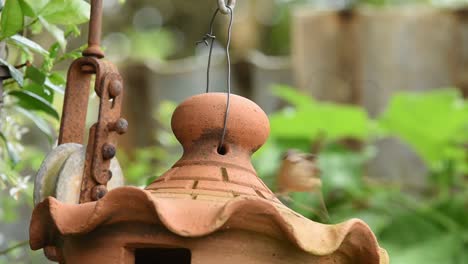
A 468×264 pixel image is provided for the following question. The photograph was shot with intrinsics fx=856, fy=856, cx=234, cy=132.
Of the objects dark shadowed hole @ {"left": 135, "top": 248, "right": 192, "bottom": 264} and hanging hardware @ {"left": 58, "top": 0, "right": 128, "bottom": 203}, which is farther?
dark shadowed hole @ {"left": 135, "top": 248, "right": 192, "bottom": 264}

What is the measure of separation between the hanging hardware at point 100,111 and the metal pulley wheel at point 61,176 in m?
0.01

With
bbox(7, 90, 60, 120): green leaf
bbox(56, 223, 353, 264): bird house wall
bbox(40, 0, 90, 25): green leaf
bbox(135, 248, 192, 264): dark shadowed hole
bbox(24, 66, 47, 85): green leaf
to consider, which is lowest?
bbox(135, 248, 192, 264): dark shadowed hole

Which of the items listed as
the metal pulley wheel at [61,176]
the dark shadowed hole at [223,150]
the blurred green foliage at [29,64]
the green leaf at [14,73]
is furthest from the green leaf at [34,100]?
the dark shadowed hole at [223,150]

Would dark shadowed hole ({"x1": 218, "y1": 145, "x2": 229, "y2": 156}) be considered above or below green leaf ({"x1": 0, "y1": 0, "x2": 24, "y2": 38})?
below

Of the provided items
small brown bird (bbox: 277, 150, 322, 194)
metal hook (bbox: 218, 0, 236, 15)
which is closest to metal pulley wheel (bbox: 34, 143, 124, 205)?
metal hook (bbox: 218, 0, 236, 15)

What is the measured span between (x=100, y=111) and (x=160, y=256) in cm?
24

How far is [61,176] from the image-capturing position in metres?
1.07

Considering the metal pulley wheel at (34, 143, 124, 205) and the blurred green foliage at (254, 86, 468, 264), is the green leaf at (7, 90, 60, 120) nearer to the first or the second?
the metal pulley wheel at (34, 143, 124, 205)

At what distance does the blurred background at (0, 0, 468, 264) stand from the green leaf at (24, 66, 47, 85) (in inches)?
17.4

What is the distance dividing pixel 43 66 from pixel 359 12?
2.46m

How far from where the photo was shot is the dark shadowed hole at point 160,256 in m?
1.21

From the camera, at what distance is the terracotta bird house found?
933 mm

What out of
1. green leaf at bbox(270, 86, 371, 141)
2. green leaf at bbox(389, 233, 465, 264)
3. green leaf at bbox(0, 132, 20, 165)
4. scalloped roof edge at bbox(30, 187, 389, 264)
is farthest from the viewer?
green leaf at bbox(270, 86, 371, 141)

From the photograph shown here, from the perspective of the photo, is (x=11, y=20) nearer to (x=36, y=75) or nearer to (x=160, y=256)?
(x=36, y=75)
